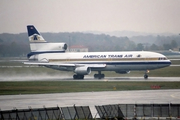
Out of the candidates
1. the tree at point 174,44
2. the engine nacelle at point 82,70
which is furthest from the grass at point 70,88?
the tree at point 174,44

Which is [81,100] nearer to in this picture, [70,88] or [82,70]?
[70,88]

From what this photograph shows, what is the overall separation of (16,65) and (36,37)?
2428cm

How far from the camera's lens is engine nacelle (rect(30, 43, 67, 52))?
2889 inches

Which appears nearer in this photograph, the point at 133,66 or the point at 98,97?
the point at 98,97

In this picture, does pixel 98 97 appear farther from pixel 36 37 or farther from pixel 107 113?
pixel 36 37

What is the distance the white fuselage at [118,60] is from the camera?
213 ft

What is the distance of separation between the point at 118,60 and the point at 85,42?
65.9 m

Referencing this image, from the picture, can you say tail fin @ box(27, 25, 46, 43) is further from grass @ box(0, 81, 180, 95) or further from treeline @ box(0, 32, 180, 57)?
grass @ box(0, 81, 180, 95)

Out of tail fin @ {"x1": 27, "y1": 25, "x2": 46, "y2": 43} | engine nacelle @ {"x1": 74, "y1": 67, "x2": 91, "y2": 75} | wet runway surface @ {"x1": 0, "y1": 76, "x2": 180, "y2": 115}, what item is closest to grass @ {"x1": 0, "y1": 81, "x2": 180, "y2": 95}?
wet runway surface @ {"x1": 0, "y1": 76, "x2": 180, "y2": 115}

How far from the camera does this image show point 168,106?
26.1m

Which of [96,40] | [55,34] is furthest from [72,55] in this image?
[96,40]

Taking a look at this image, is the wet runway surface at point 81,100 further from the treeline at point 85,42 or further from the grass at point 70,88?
the treeline at point 85,42

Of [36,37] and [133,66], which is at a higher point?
[36,37]

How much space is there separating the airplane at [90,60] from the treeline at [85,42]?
→ 21.9 m
